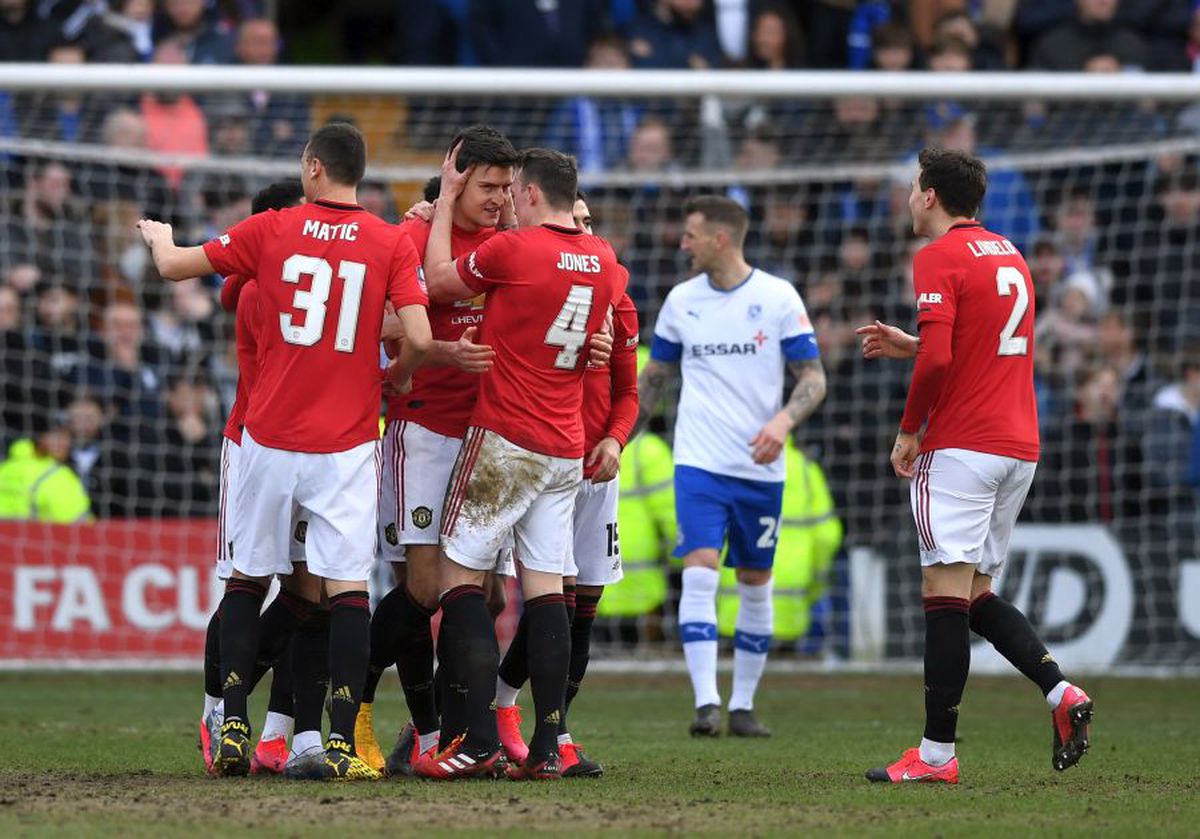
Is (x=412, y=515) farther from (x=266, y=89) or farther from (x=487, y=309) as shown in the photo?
(x=266, y=89)

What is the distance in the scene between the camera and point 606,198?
15883mm

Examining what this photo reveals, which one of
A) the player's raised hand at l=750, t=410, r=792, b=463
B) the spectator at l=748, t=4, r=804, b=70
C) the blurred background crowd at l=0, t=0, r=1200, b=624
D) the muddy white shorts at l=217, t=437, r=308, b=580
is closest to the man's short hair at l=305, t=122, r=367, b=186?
the muddy white shorts at l=217, t=437, r=308, b=580

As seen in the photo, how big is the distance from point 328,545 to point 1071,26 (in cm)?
1200

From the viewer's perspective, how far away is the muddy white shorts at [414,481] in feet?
25.2

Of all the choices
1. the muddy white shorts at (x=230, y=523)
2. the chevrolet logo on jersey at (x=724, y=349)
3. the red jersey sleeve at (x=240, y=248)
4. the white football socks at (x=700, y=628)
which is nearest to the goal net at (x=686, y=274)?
the chevrolet logo on jersey at (x=724, y=349)

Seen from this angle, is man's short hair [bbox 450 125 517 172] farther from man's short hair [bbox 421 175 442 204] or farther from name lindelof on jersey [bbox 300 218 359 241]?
name lindelof on jersey [bbox 300 218 359 241]

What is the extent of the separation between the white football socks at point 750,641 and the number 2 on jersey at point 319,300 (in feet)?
12.1

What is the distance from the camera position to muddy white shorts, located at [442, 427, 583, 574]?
7465 mm

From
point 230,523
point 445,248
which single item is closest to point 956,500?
point 445,248

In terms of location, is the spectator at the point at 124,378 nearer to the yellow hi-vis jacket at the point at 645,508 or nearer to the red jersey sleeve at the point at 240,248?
the yellow hi-vis jacket at the point at 645,508

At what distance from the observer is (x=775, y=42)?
17281 millimetres

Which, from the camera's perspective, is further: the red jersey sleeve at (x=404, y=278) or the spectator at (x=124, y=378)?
the spectator at (x=124, y=378)

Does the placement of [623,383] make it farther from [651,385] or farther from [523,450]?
[651,385]

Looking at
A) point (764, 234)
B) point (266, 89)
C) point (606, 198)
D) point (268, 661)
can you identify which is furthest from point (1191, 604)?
point (268, 661)
